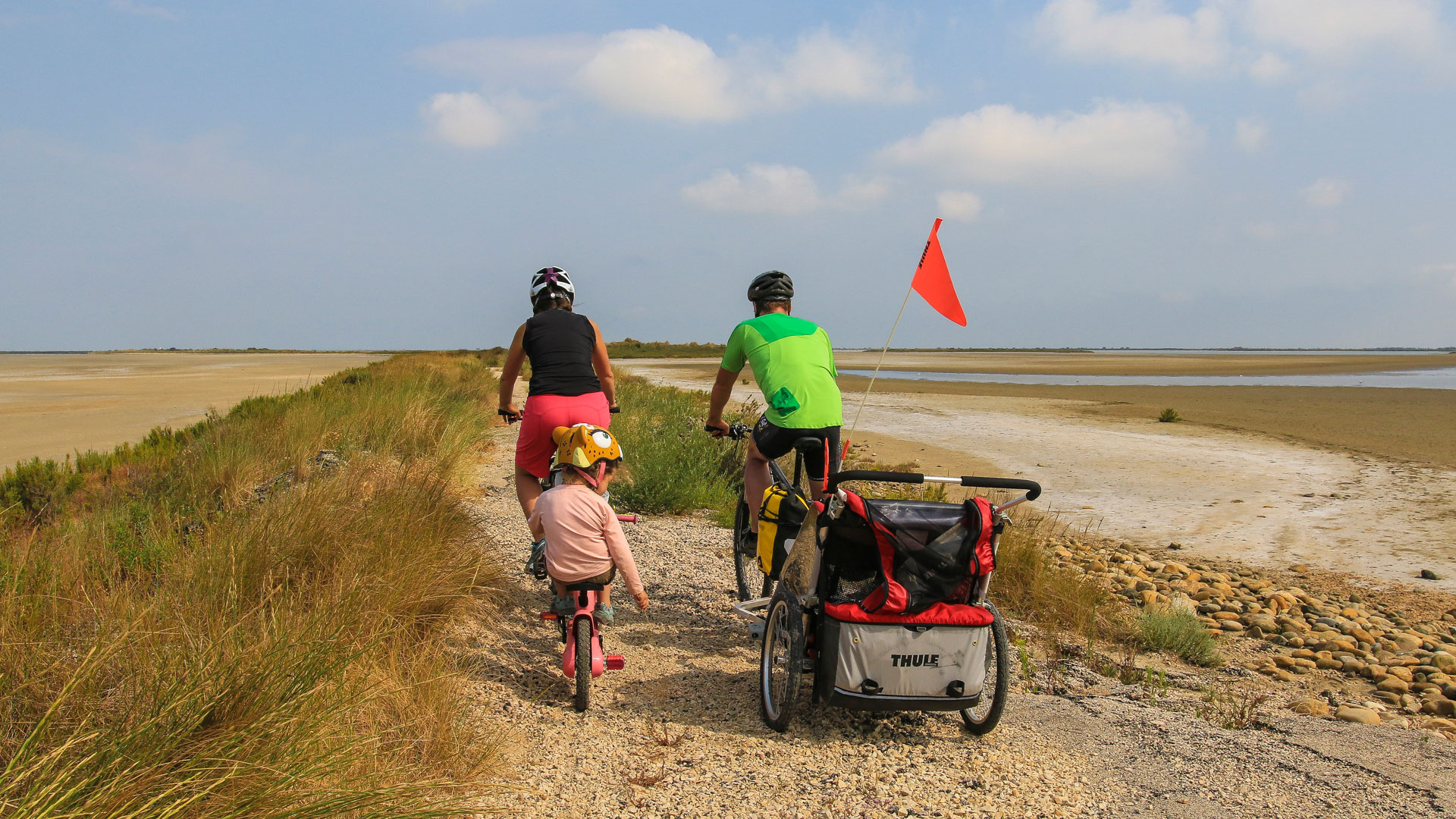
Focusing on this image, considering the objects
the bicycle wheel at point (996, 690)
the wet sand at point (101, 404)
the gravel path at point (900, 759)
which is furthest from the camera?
the wet sand at point (101, 404)

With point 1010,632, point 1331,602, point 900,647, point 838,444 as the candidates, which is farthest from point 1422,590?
point 900,647

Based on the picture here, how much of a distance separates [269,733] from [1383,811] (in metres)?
3.80

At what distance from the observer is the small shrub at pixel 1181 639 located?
559 cm

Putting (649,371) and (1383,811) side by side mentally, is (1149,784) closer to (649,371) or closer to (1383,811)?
(1383,811)

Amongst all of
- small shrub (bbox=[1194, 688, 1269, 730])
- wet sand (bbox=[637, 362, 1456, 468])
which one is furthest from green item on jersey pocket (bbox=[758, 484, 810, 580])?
wet sand (bbox=[637, 362, 1456, 468])

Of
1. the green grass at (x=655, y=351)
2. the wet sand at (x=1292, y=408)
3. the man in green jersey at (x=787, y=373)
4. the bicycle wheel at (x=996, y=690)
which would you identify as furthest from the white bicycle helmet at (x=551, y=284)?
the green grass at (x=655, y=351)

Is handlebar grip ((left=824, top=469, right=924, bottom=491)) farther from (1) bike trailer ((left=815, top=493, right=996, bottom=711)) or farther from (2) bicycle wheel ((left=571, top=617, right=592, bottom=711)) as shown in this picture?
(2) bicycle wheel ((left=571, top=617, right=592, bottom=711))

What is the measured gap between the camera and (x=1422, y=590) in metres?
7.54

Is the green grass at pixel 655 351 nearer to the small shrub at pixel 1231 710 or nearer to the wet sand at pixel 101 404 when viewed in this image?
the wet sand at pixel 101 404

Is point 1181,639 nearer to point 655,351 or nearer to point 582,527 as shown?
point 582,527

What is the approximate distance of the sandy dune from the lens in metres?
9.13

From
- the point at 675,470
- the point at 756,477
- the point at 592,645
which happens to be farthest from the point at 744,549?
the point at 675,470

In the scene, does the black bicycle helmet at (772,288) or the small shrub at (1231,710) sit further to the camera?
the black bicycle helmet at (772,288)

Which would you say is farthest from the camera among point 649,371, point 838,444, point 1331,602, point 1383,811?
point 649,371
